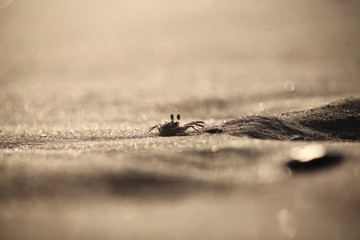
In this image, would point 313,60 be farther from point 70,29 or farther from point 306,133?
point 70,29

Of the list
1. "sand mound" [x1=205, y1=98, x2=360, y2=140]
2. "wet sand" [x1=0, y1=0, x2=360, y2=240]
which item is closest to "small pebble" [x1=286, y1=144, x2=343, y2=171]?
"wet sand" [x1=0, y1=0, x2=360, y2=240]

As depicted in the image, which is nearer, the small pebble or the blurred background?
the small pebble

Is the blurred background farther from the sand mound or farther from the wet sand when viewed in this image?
the sand mound

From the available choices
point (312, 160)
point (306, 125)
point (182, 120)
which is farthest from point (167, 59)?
point (312, 160)

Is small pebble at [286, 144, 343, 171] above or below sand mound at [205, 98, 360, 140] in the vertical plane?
below

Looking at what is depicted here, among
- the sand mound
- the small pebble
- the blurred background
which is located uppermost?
the blurred background

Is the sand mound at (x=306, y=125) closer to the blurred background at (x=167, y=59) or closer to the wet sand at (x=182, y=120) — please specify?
the wet sand at (x=182, y=120)

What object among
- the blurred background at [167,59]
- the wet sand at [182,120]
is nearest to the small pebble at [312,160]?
the wet sand at [182,120]
